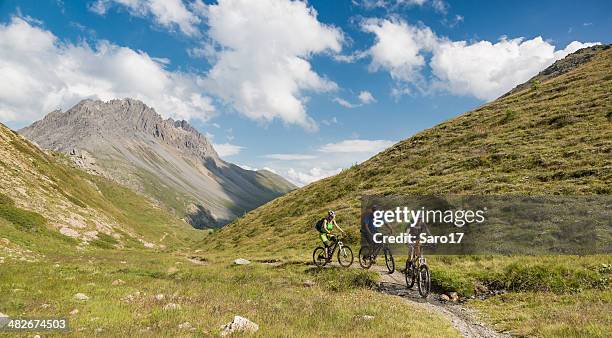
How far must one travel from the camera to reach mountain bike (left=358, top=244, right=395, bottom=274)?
21.4 meters

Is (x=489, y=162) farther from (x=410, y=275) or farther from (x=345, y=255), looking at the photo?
(x=410, y=275)

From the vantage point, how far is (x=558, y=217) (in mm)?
23625

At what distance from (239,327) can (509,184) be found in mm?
28884

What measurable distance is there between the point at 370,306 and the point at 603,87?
170 feet

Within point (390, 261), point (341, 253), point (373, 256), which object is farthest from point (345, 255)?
point (390, 261)

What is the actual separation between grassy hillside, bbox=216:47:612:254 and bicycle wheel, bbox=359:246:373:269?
9964 mm

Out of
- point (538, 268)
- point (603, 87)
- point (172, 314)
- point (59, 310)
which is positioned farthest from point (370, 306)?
point (603, 87)

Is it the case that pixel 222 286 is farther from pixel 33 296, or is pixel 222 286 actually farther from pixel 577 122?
pixel 577 122

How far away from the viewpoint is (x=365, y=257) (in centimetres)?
2258

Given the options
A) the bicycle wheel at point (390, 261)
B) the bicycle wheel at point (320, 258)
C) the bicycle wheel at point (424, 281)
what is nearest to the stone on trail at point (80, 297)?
the bicycle wheel at point (320, 258)

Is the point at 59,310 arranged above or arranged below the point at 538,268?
below

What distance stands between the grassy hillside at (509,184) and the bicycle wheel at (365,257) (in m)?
3.63

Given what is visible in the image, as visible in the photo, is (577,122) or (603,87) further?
(603,87)

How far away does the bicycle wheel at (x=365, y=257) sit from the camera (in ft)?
72.8
